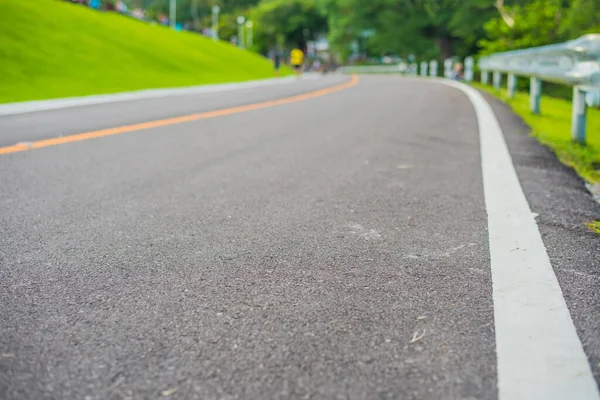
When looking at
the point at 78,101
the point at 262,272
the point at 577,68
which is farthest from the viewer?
the point at 78,101

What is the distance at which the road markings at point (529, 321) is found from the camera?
175 cm

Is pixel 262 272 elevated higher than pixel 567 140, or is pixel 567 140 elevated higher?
pixel 567 140

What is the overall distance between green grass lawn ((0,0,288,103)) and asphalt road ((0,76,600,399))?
333 inches

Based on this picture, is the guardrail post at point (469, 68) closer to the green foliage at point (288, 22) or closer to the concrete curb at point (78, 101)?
the concrete curb at point (78, 101)

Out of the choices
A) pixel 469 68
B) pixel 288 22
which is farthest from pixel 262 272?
pixel 288 22

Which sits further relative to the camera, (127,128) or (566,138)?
(127,128)

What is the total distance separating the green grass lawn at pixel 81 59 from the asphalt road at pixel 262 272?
333 inches

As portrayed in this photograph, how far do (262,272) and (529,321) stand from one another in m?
1.03

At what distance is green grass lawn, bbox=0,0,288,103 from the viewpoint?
1494 cm

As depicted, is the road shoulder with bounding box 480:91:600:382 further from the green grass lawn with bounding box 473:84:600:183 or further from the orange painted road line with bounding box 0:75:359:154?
the orange painted road line with bounding box 0:75:359:154

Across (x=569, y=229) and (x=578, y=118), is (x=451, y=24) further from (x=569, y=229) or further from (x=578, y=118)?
(x=569, y=229)

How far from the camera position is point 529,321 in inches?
85.8

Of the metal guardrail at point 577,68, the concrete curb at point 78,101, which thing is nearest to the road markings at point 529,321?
the metal guardrail at point 577,68

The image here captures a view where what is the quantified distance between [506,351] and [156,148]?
15.4 ft
